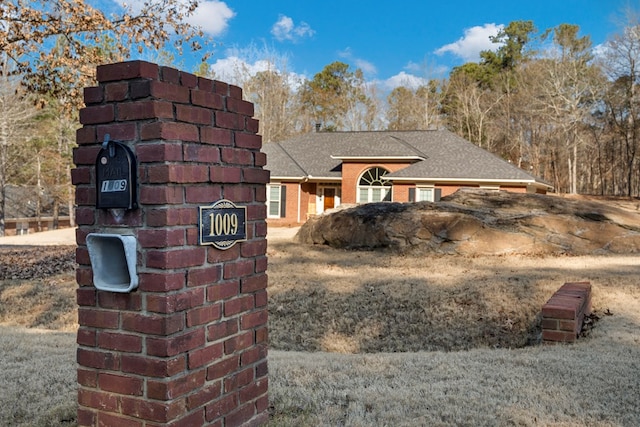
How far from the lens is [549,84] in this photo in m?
38.0

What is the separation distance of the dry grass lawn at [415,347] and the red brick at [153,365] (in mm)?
926

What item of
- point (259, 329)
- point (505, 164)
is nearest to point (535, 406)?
point (259, 329)

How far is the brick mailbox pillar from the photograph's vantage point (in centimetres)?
247

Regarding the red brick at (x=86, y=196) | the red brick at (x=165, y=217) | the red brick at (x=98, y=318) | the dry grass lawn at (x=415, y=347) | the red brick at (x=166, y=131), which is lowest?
the dry grass lawn at (x=415, y=347)

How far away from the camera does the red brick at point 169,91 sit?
249cm

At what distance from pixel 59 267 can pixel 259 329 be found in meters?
11.1

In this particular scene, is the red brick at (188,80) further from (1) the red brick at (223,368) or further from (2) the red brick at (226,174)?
(1) the red brick at (223,368)

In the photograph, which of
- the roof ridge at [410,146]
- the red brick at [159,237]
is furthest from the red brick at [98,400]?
the roof ridge at [410,146]

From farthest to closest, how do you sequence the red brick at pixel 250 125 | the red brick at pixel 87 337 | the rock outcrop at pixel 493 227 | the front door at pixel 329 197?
the front door at pixel 329 197
the rock outcrop at pixel 493 227
the red brick at pixel 250 125
the red brick at pixel 87 337

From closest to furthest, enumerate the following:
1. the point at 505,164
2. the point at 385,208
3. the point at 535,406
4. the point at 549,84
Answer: the point at 535,406 < the point at 385,208 < the point at 505,164 < the point at 549,84

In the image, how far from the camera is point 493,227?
13.0 meters

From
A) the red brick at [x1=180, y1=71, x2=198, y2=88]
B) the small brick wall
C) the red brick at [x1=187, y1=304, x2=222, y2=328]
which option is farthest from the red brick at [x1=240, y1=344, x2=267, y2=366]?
the small brick wall

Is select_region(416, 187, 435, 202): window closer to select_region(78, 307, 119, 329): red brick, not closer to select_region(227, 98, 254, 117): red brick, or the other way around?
select_region(227, 98, 254, 117): red brick

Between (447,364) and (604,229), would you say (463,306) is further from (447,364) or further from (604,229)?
(604,229)
